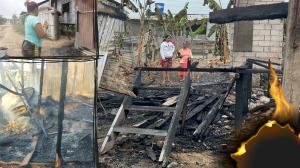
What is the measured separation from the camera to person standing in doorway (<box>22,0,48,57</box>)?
4691 millimetres

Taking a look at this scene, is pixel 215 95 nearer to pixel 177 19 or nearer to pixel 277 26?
pixel 277 26

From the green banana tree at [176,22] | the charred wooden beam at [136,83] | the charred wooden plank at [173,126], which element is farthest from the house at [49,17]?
the green banana tree at [176,22]

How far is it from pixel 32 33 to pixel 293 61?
3.24m

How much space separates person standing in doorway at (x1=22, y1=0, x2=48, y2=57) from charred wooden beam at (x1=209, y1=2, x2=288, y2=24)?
2.15 m

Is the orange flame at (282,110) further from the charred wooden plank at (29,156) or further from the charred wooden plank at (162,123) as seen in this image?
the charred wooden plank at (162,123)

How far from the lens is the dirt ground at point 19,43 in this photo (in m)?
4.70

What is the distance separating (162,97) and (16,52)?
516cm

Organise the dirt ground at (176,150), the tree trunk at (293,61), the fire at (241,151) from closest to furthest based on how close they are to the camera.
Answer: the fire at (241,151)
the tree trunk at (293,61)
the dirt ground at (176,150)

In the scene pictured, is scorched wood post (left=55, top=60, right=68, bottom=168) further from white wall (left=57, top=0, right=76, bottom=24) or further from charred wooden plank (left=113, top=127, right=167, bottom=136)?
charred wooden plank (left=113, top=127, right=167, bottom=136)

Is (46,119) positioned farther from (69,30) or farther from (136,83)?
(136,83)

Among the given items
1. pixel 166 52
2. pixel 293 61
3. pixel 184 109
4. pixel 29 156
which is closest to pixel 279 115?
pixel 293 61

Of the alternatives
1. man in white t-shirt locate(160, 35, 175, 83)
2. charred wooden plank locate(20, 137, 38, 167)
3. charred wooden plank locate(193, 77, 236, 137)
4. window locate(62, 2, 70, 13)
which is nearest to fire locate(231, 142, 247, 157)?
window locate(62, 2, 70, 13)

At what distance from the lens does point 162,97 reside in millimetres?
9484

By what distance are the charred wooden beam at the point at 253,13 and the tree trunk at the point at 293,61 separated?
1203mm
